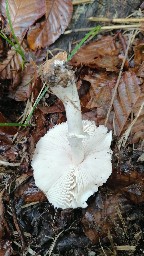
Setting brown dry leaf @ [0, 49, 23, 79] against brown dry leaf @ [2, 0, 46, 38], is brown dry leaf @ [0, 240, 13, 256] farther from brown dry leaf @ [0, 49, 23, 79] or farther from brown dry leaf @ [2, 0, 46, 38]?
brown dry leaf @ [2, 0, 46, 38]

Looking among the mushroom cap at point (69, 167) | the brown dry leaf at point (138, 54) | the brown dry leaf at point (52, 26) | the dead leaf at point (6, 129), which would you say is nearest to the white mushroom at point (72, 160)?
the mushroom cap at point (69, 167)

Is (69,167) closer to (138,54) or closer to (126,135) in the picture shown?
(126,135)

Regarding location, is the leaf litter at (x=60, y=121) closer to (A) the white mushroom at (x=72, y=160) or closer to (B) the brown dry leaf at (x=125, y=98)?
(B) the brown dry leaf at (x=125, y=98)

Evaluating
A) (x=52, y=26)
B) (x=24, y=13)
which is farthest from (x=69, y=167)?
(x=24, y=13)

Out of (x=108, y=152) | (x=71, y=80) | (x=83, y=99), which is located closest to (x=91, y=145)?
(x=108, y=152)

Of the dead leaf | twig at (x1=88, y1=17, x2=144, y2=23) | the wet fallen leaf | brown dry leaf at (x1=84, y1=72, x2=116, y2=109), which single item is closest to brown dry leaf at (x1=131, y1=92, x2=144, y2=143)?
brown dry leaf at (x1=84, y1=72, x2=116, y2=109)

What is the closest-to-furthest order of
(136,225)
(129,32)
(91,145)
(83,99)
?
(136,225), (91,145), (83,99), (129,32)

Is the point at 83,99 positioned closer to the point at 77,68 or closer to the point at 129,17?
the point at 77,68
